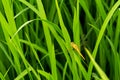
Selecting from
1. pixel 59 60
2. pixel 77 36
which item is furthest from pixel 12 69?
pixel 77 36

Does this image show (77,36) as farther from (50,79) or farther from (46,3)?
(46,3)

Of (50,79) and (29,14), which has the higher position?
(29,14)

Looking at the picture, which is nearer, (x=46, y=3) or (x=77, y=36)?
(x=77, y=36)

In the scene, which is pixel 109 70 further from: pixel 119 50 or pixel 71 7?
pixel 71 7

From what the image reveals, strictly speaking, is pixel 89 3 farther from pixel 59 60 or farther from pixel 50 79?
pixel 50 79

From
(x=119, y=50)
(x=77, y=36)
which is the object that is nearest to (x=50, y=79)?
(x=77, y=36)

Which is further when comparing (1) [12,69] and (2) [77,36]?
(1) [12,69]

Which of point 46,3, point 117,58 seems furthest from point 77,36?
point 46,3

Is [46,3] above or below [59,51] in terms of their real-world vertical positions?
above
